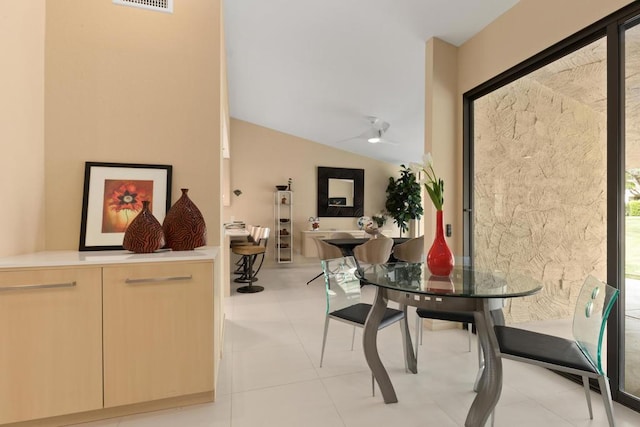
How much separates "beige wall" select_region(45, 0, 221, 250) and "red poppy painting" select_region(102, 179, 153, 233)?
0.53 feet

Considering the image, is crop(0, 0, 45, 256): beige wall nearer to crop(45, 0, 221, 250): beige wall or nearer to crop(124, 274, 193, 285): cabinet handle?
crop(45, 0, 221, 250): beige wall

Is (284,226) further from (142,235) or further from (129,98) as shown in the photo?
(142,235)

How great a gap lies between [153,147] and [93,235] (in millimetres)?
719

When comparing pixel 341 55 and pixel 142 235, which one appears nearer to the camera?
pixel 142 235

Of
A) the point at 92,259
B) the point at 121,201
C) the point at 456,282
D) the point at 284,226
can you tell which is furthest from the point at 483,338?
the point at 284,226

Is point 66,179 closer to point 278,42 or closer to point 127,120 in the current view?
point 127,120

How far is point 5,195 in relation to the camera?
1.76 meters

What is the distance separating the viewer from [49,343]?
1647 mm

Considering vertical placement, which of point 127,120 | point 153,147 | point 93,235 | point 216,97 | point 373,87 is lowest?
point 93,235

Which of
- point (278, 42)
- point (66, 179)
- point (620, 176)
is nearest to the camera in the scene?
point (620, 176)

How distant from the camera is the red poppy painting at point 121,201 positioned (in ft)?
7.22

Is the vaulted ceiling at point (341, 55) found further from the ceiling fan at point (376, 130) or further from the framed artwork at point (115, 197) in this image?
the framed artwork at point (115, 197)

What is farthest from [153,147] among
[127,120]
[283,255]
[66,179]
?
[283,255]

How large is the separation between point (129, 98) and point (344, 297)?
2134mm
